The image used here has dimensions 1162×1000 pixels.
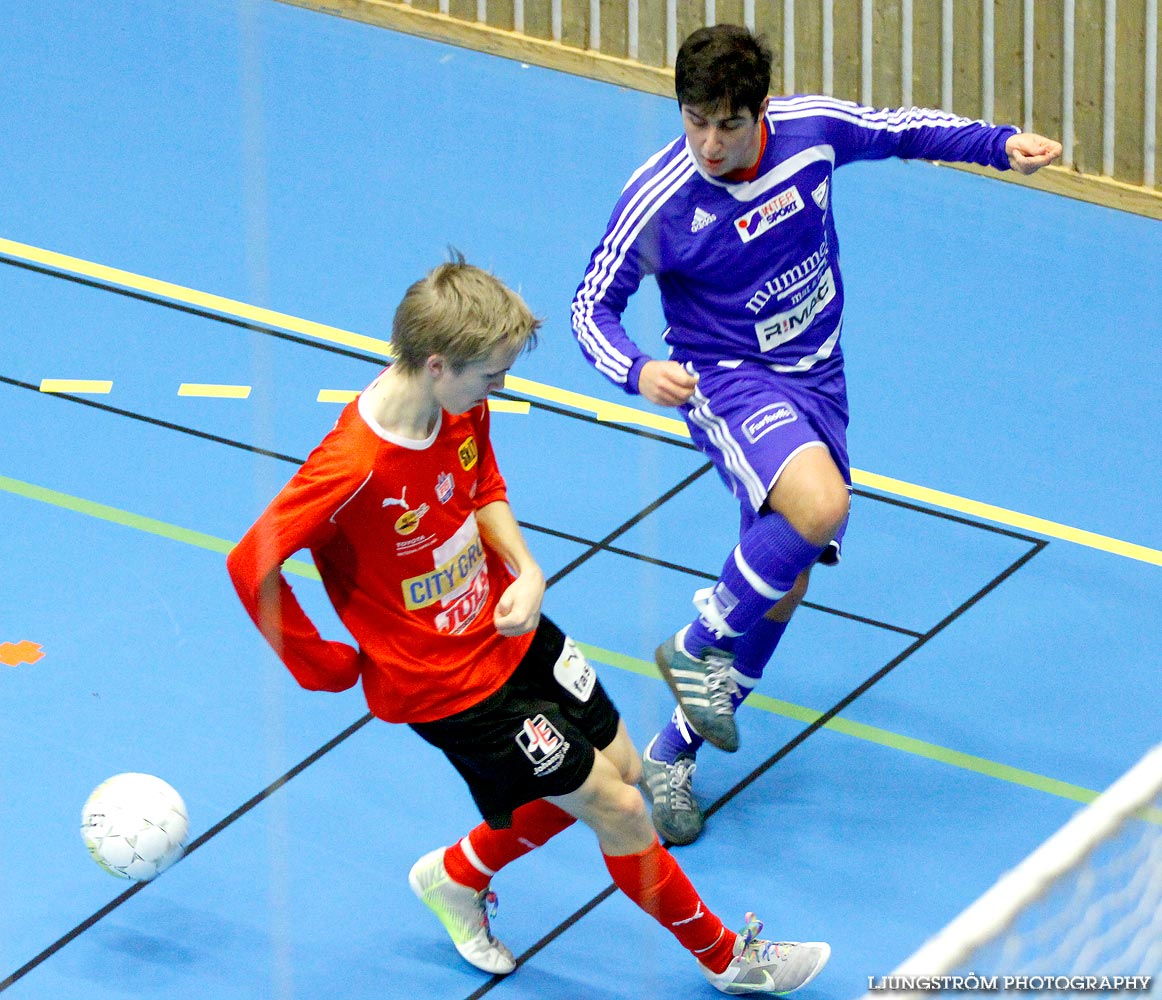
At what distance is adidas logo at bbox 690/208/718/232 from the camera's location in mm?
5039

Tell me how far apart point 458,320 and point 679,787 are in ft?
5.42

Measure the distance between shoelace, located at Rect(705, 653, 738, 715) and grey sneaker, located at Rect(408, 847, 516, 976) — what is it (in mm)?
752

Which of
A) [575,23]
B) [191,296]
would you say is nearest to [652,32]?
[575,23]

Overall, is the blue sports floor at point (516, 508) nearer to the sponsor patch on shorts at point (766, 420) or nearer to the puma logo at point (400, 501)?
the sponsor patch on shorts at point (766, 420)

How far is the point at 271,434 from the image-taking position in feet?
22.1

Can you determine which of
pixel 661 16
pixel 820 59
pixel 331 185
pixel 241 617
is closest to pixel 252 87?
pixel 331 185

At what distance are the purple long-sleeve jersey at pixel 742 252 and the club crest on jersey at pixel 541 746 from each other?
1.03 meters

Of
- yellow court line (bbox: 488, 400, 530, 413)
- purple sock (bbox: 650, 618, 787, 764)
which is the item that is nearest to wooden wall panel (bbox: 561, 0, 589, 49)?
yellow court line (bbox: 488, 400, 530, 413)

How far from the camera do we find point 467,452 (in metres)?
4.29

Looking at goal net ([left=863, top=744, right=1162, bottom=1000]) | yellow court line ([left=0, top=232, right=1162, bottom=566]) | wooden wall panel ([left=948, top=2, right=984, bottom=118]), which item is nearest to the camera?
goal net ([left=863, top=744, right=1162, bottom=1000])

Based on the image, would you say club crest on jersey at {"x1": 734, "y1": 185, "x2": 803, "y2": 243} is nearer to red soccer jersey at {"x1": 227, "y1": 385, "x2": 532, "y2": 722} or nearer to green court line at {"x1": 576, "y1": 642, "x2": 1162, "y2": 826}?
red soccer jersey at {"x1": 227, "y1": 385, "x2": 532, "y2": 722}

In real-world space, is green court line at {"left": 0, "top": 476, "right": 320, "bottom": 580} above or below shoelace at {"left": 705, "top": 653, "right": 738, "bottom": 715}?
below

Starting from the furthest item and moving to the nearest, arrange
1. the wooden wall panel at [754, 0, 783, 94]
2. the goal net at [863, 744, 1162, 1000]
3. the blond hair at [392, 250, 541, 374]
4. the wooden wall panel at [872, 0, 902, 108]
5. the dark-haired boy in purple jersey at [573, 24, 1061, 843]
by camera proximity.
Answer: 1. the wooden wall panel at [754, 0, 783, 94]
2. the wooden wall panel at [872, 0, 902, 108]
3. the dark-haired boy in purple jersey at [573, 24, 1061, 843]
4. the blond hair at [392, 250, 541, 374]
5. the goal net at [863, 744, 1162, 1000]

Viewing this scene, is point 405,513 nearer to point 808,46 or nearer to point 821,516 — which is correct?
point 821,516
